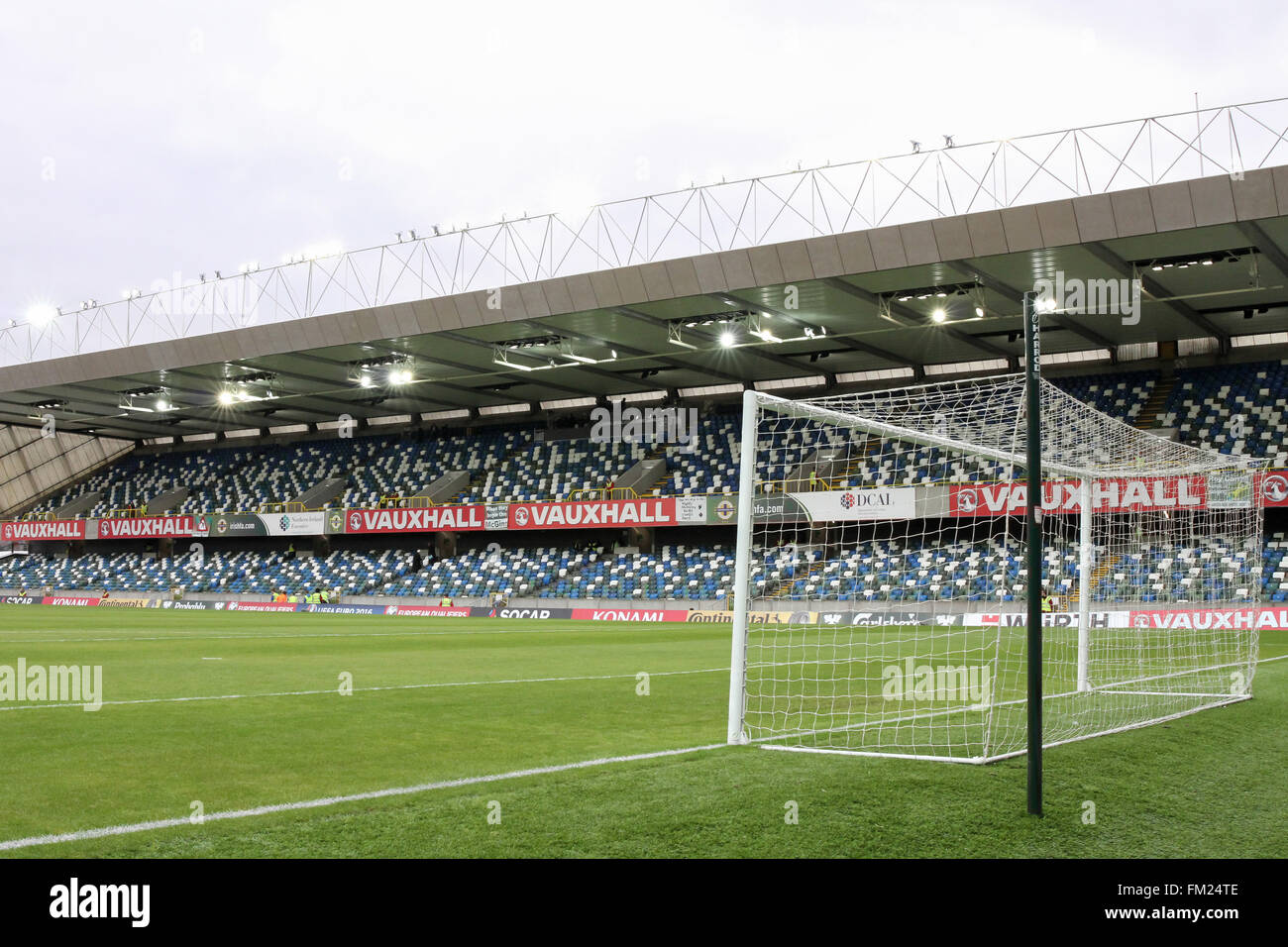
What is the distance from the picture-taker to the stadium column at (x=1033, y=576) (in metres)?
5.71

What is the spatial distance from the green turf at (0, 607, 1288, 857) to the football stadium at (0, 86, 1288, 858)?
0.17 feet

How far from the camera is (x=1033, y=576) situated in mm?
5719

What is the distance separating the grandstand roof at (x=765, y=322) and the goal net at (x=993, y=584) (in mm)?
5069

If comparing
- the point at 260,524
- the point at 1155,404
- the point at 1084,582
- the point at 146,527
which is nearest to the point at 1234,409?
the point at 1155,404

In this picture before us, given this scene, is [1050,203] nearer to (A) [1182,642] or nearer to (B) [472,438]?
(A) [1182,642]

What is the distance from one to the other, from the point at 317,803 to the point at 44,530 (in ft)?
183

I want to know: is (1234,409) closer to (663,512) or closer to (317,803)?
(663,512)

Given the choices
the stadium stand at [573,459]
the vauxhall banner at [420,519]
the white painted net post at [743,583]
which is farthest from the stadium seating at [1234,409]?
the white painted net post at [743,583]

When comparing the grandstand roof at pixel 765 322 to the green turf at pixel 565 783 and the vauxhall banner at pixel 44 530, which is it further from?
the green turf at pixel 565 783

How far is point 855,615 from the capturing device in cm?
2978

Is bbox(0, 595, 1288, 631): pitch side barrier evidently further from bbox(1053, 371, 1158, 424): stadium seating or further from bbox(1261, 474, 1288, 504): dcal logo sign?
bbox(1053, 371, 1158, 424): stadium seating
